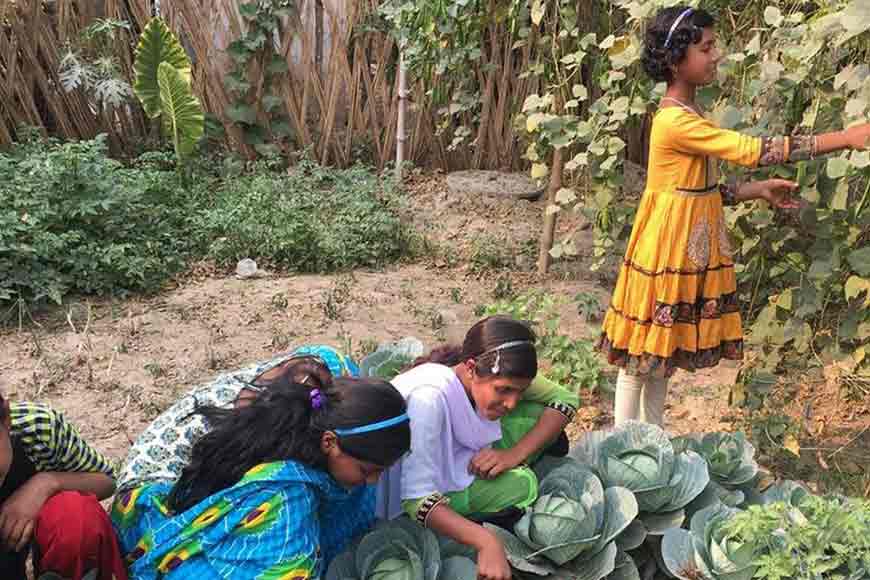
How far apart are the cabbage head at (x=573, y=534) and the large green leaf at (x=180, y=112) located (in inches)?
166

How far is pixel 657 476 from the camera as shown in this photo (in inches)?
90.3

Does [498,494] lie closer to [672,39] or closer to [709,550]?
[709,550]

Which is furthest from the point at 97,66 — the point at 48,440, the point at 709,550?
the point at 709,550

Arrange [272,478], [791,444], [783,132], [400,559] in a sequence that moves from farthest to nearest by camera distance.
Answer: [791,444] < [783,132] < [400,559] < [272,478]

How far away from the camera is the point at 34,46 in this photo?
570 cm

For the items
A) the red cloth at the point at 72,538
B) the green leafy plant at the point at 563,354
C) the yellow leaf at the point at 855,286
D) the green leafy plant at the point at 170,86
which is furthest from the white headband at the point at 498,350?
the green leafy plant at the point at 170,86

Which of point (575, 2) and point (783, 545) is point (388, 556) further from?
point (575, 2)

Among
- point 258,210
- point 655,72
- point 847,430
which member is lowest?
point 847,430

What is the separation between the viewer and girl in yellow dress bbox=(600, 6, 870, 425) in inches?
97.4

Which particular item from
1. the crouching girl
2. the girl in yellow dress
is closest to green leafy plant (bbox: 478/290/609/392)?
the girl in yellow dress

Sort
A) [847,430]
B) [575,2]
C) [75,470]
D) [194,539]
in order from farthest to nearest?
[575,2], [847,430], [75,470], [194,539]

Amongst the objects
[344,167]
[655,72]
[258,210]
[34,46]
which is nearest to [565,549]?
[655,72]

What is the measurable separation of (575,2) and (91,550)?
3196 millimetres

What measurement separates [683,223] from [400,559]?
136 cm
